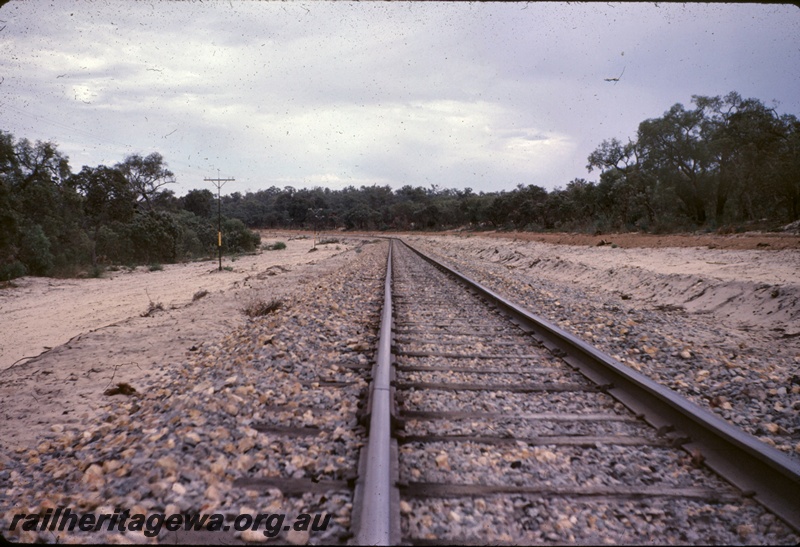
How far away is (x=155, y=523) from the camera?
208cm

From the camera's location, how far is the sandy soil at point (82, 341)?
4289mm

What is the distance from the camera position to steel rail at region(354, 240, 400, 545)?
1.88m

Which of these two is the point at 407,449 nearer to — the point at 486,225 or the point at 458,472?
the point at 458,472

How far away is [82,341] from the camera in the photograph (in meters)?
6.98

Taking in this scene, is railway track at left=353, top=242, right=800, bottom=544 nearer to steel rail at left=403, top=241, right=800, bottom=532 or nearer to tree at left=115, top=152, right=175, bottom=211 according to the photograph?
steel rail at left=403, top=241, right=800, bottom=532

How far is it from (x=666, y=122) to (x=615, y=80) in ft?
95.8

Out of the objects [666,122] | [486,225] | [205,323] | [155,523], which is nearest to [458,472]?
[155,523]

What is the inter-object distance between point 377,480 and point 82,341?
6.55m

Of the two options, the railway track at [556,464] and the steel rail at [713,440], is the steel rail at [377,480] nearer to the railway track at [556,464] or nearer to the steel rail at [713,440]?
the railway track at [556,464]

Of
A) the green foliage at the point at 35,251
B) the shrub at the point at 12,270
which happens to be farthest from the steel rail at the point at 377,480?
the green foliage at the point at 35,251

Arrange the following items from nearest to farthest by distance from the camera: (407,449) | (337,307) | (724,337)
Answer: (407,449) < (724,337) < (337,307)

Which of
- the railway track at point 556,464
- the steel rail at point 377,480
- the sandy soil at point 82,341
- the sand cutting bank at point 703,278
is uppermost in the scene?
the sand cutting bank at point 703,278

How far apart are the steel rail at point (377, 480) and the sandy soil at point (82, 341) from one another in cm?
254

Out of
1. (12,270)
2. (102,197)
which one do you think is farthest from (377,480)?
(102,197)
